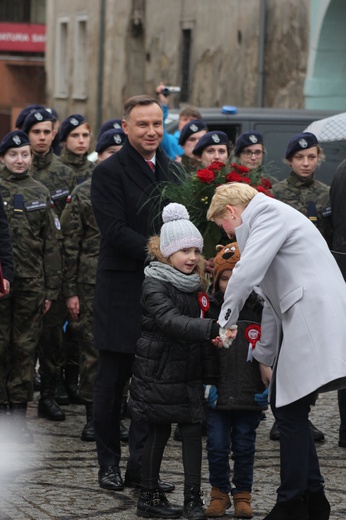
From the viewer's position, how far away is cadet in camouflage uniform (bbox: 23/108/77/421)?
1017 cm

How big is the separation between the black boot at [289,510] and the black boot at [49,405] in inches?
134

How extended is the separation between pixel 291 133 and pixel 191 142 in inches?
103

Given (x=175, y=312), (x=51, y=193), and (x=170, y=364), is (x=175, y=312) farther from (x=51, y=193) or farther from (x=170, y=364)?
(x=51, y=193)

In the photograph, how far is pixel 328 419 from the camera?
10.0 metres

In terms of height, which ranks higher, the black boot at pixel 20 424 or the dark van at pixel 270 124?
the dark van at pixel 270 124

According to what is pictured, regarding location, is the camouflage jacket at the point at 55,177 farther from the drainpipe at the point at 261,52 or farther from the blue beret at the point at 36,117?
the drainpipe at the point at 261,52

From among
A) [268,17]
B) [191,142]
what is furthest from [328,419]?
[268,17]

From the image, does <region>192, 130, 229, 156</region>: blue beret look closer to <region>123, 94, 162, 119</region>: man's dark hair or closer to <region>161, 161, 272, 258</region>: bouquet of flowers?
<region>161, 161, 272, 258</region>: bouquet of flowers

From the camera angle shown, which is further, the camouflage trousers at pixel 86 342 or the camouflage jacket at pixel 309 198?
the camouflage jacket at pixel 309 198

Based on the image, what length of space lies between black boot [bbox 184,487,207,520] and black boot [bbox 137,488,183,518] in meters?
0.13

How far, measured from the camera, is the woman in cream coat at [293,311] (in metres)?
6.48

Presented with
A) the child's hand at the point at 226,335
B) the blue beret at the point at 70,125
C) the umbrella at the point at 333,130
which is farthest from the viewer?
the umbrella at the point at 333,130

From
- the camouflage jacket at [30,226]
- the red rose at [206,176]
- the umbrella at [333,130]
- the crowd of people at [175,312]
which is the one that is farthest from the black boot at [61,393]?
the red rose at [206,176]

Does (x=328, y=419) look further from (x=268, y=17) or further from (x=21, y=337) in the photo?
(x=268, y=17)
